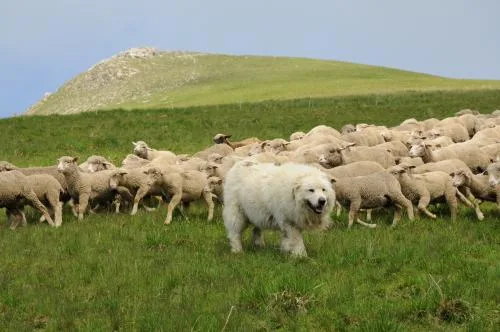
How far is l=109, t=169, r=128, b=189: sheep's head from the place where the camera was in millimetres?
13875

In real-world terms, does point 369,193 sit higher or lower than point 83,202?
higher

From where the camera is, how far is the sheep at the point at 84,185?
13.6 m

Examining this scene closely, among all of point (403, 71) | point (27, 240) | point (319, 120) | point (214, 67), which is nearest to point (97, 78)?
point (214, 67)

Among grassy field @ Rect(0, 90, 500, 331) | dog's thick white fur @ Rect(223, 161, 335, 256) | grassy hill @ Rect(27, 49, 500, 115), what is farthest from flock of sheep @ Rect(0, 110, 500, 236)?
grassy hill @ Rect(27, 49, 500, 115)

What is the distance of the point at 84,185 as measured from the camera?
1366 cm

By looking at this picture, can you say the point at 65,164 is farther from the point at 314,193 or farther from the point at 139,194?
the point at 314,193

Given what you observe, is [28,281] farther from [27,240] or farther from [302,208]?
[302,208]

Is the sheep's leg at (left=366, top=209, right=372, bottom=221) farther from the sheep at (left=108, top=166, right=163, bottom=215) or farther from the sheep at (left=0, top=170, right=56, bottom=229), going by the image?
the sheep at (left=0, top=170, right=56, bottom=229)

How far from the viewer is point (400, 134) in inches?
775

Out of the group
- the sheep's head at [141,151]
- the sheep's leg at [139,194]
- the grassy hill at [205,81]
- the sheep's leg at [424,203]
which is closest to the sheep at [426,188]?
the sheep's leg at [424,203]

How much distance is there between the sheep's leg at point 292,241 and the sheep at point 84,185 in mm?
5276

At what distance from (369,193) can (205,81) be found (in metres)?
72.9

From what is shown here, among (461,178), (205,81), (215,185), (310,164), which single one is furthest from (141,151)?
(205,81)

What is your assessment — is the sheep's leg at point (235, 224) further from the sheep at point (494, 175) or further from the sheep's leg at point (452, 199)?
the sheep at point (494, 175)
